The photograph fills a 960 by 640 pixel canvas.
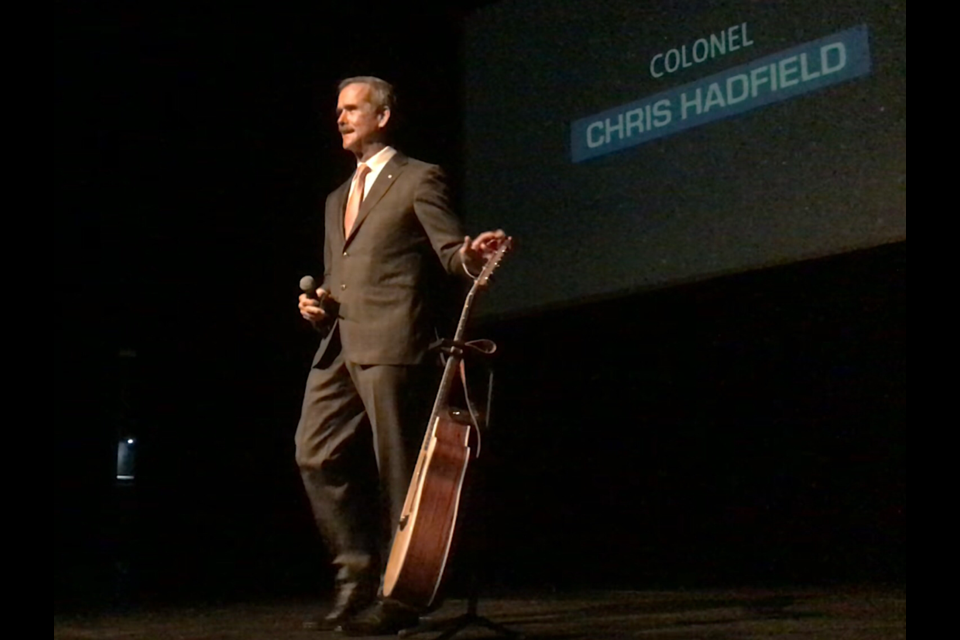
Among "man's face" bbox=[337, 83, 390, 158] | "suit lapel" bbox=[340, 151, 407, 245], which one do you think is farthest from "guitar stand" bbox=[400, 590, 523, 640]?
"man's face" bbox=[337, 83, 390, 158]

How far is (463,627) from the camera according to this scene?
6.13 feet

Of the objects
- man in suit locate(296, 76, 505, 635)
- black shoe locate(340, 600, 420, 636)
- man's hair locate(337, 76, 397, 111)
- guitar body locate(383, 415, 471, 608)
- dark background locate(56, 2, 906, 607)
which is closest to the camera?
guitar body locate(383, 415, 471, 608)

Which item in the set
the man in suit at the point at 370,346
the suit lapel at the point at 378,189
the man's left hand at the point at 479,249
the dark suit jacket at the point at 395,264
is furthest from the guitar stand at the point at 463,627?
the suit lapel at the point at 378,189

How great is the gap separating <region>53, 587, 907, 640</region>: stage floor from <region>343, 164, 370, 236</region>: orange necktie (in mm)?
783

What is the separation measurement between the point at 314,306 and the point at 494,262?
0.42 meters

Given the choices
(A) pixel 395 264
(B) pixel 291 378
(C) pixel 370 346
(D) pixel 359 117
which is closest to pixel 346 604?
(C) pixel 370 346

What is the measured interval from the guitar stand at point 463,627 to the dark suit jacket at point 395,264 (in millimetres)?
467

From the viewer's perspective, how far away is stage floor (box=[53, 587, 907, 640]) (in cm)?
192

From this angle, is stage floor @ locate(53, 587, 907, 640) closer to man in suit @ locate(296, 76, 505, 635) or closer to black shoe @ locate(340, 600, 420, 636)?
black shoe @ locate(340, 600, 420, 636)

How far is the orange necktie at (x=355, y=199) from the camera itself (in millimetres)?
2129

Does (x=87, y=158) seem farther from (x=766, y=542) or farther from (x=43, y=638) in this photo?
(x=766, y=542)

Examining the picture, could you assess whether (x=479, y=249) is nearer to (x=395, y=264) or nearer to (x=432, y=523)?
(x=395, y=264)

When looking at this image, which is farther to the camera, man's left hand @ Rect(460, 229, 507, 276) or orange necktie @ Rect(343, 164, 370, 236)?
orange necktie @ Rect(343, 164, 370, 236)

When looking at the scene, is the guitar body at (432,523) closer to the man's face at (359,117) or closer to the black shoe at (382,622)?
the black shoe at (382,622)
